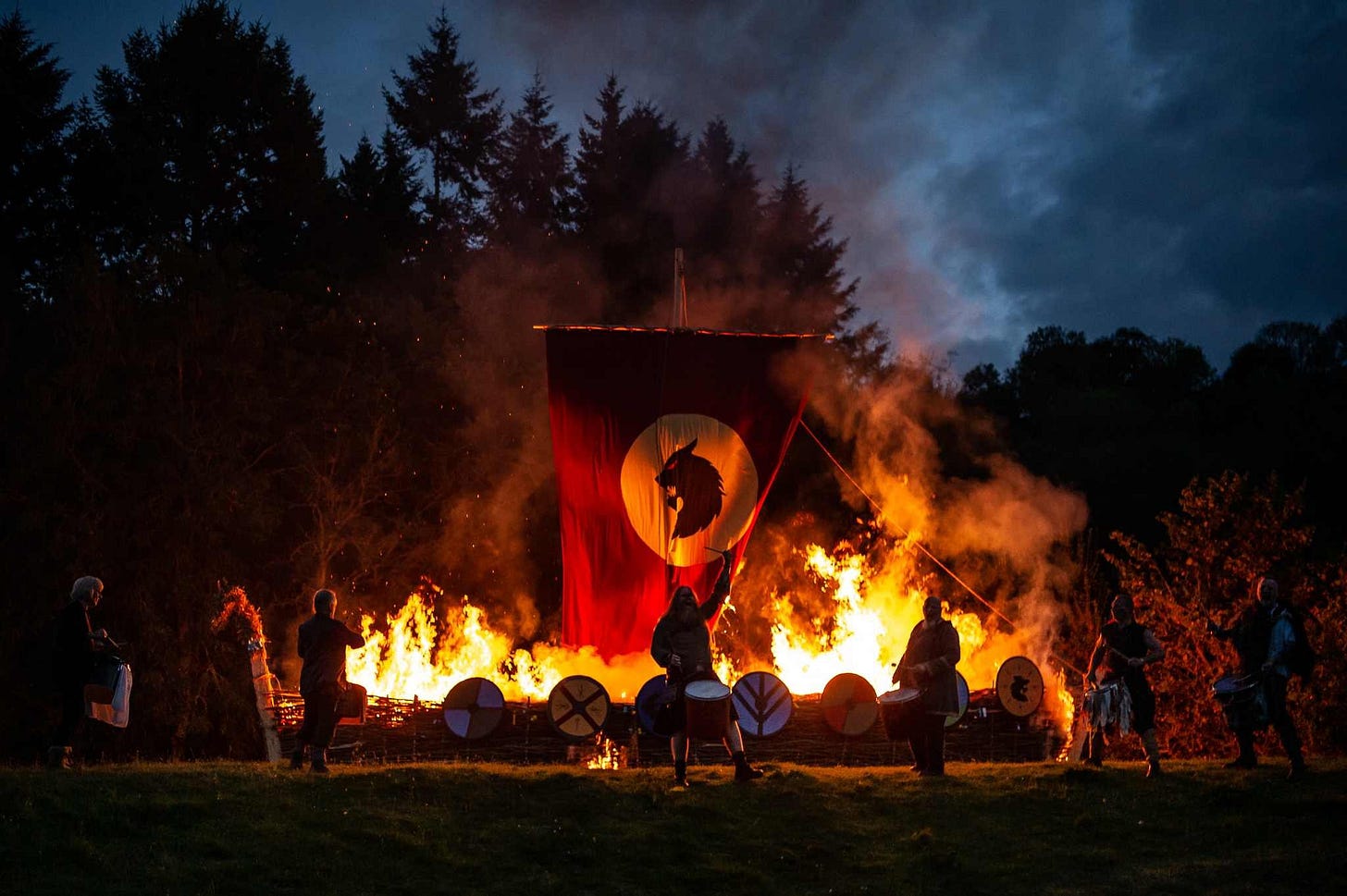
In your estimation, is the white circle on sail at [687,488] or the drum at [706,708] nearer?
the drum at [706,708]

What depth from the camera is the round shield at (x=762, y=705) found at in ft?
50.9

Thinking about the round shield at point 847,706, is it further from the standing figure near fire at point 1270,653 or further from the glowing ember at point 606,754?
the standing figure near fire at point 1270,653

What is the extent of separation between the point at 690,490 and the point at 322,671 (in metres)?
6.38

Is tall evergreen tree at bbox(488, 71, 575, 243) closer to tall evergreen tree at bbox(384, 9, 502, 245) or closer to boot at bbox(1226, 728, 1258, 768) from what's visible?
tall evergreen tree at bbox(384, 9, 502, 245)

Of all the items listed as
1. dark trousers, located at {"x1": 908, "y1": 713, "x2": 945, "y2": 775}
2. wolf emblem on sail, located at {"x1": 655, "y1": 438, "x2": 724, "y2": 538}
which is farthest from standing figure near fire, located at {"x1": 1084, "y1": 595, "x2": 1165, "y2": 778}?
wolf emblem on sail, located at {"x1": 655, "y1": 438, "x2": 724, "y2": 538}

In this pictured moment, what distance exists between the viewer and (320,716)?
40.3 ft

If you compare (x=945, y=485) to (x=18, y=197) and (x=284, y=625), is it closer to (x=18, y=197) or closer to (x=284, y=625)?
(x=284, y=625)

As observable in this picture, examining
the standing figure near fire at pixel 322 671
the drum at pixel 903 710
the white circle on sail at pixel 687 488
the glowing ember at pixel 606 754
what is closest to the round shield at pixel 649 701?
the glowing ember at pixel 606 754

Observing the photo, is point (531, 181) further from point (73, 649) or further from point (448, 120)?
point (73, 649)

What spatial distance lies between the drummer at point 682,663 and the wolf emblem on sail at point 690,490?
15.2 feet

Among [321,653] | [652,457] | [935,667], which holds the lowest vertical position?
[935,667]

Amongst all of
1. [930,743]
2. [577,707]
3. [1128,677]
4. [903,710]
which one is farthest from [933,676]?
[577,707]

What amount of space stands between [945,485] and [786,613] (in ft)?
15.4

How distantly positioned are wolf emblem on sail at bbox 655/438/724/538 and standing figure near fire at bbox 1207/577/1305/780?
671 cm
